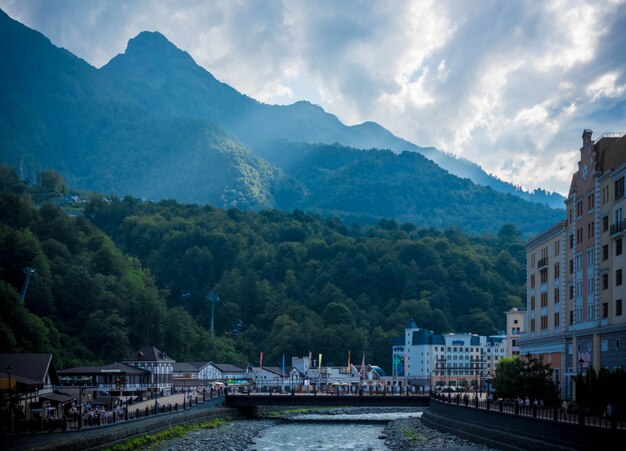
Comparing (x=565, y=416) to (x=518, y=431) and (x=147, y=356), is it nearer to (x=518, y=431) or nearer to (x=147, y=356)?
(x=518, y=431)

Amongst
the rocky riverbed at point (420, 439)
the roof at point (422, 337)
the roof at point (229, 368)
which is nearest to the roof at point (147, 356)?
the roof at point (229, 368)

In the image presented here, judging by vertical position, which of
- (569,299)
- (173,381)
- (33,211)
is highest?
(33,211)

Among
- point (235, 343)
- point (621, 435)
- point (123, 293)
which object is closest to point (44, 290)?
point (123, 293)

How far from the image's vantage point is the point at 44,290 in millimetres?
135875

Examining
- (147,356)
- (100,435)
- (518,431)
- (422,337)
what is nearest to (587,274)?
(518,431)

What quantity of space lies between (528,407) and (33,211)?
409 ft

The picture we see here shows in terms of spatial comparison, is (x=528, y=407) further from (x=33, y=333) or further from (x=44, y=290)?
(x=44, y=290)

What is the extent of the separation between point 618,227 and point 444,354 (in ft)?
362

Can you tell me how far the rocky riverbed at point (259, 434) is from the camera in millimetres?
60312

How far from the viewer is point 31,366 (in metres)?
63.7

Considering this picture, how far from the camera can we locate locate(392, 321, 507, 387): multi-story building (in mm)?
162250

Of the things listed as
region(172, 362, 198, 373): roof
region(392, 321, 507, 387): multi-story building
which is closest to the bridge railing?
region(172, 362, 198, 373): roof

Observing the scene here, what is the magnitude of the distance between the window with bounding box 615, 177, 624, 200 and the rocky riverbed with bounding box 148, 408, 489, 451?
1768 centimetres

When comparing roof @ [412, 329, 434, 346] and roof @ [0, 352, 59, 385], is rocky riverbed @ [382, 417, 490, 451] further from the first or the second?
roof @ [412, 329, 434, 346]
